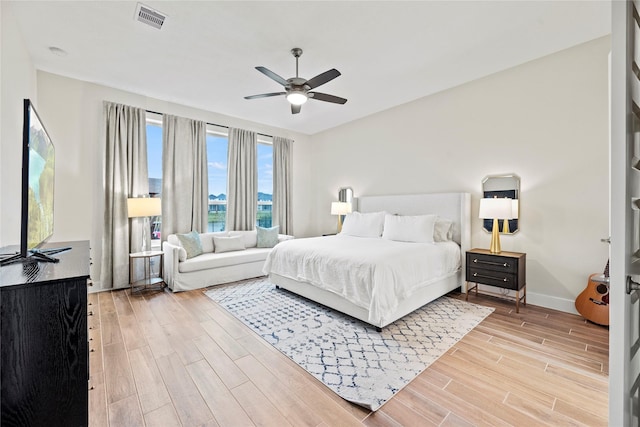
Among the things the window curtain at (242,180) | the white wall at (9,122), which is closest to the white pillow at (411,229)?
the window curtain at (242,180)

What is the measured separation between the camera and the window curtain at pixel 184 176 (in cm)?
444

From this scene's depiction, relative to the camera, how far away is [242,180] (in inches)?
208

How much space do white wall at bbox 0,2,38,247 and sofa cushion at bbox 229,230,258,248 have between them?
286 centimetres

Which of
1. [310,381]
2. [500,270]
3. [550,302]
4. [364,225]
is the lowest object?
[310,381]

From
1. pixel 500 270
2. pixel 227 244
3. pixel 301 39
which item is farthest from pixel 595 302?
pixel 227 244

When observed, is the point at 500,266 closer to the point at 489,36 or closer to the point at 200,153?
the point at 489,36

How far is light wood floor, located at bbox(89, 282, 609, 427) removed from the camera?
1592mm

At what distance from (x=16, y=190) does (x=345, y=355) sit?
311cm

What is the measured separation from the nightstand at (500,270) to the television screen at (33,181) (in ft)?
13.0

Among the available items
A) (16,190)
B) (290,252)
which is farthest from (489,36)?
(16,190)

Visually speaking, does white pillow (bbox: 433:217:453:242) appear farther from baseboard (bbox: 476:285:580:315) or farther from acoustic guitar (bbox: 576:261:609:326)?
acoustic guitar (bbox: 576:261:609:326)

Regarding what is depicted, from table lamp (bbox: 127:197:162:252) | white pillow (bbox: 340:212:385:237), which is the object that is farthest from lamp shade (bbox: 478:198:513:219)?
table lamp (bbox: 127:197:162:252)

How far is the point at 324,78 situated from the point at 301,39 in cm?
49

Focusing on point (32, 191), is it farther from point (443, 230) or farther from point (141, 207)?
point (443, 230)
